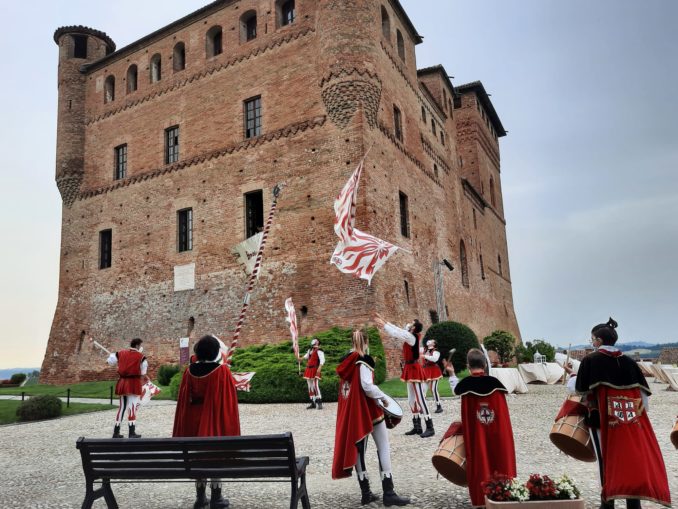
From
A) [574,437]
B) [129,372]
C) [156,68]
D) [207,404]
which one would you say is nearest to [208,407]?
[207,404]

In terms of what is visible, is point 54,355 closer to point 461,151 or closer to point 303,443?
point 303,443

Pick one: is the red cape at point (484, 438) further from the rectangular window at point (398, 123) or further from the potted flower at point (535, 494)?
the rectangular window at point (398, 123)

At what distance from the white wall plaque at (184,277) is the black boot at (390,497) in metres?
18.4

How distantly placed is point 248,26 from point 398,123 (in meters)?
8.13

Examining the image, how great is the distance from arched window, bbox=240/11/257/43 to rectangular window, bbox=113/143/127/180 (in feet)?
26.7

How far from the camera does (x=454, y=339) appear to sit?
64.5 feet

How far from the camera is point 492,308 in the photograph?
3678 cm

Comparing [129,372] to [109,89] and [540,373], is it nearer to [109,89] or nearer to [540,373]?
[540,373]

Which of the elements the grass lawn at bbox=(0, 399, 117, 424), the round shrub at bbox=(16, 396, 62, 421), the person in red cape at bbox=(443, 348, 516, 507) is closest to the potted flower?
the person in red cape at bbox=(443, 348, 516, 507)

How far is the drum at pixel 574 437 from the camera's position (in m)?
5.24

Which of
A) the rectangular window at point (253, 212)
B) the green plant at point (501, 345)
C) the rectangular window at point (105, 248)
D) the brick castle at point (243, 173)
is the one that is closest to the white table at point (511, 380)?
the brick castle at point (243, 173)

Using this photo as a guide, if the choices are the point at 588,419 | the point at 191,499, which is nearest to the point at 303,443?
the point at 191,499

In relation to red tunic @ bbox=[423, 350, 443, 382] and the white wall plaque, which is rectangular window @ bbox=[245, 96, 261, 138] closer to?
the white wall plaque

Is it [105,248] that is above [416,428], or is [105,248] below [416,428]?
above
